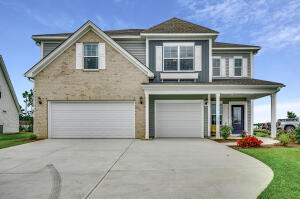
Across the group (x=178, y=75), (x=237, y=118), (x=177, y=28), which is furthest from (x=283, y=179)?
(x=177, y=28)

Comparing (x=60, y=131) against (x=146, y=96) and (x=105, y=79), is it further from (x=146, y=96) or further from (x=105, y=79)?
(x=146, y=96)

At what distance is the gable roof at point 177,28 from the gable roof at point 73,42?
8.21 feet

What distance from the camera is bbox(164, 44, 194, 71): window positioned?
1262 centimetres

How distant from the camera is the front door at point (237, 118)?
46.9 ft

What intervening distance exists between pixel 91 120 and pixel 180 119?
5725 millimetres

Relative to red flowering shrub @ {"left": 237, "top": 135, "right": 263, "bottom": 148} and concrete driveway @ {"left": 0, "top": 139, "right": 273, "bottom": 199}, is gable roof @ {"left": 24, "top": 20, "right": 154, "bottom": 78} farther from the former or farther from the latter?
concrete driveway @ {"left": 0, "top": 139, "right": 273, "bottom": 199}

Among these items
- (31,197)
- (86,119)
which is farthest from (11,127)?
(31,197)

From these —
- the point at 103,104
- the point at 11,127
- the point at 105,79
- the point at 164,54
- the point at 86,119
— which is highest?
the point at 164,54

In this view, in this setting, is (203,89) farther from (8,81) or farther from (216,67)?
(8,81)

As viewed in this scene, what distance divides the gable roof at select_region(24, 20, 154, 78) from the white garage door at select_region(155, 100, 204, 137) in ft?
8.74

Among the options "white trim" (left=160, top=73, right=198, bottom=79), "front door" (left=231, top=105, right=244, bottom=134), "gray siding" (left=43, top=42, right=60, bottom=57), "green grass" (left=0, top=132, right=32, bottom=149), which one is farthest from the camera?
"front door" (left=231, top=105, right=244, bottom=134)

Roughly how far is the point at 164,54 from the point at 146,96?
11.4ft

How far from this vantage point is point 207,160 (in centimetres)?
602

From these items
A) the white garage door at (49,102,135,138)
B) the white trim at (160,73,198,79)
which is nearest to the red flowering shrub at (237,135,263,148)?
the white trim at (160,73,198,79)
